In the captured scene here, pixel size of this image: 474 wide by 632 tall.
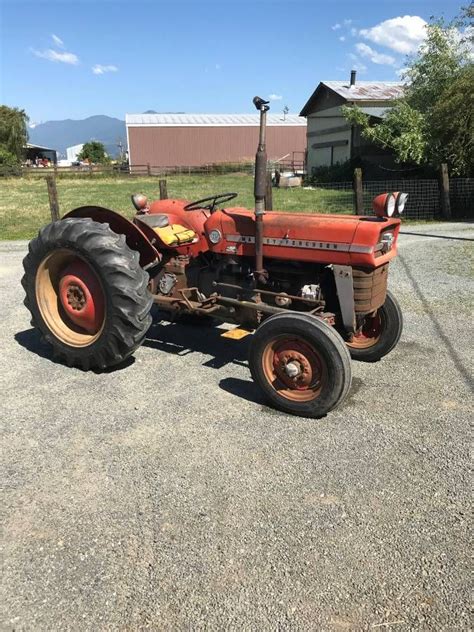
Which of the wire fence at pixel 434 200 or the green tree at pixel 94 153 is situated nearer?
the wire fence at pixel 434 200

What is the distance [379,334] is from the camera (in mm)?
4527

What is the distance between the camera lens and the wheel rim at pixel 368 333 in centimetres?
452

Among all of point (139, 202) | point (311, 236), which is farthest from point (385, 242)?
point (139, 202)

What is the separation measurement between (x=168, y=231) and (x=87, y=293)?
0.86m

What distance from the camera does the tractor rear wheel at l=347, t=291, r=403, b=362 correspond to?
4.39 metres

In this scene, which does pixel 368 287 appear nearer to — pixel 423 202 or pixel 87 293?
pixel 87 293

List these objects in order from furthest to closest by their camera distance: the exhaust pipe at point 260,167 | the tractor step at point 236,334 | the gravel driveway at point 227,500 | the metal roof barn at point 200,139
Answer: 1. the metal roof barn at point 200,139
2. the tractor step at point 236,334
3. the exhaust pipe at point 260,167
4. the gravel driveway at point 227,500

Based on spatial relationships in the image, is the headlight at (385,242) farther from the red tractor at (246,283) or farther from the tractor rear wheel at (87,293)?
the tractor rear wheel at (87,293)

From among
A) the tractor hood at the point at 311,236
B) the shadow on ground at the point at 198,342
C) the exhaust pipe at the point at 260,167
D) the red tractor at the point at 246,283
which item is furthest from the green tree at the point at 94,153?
the exhaust pipe at the point at 260,167

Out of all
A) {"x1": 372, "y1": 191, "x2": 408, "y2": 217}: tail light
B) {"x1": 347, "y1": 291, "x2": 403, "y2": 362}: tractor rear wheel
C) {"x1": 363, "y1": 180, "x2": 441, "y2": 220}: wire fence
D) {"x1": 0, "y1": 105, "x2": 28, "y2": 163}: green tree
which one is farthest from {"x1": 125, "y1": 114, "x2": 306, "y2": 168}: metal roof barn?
{"x1": 372, "y1": 191, "x2": 408, "y2": 217}: tail light

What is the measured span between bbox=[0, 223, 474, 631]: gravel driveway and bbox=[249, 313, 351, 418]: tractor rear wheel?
144mm

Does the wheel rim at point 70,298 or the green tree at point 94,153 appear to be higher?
the green tree at point 94,153

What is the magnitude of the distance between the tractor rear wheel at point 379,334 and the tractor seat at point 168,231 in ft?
5.55

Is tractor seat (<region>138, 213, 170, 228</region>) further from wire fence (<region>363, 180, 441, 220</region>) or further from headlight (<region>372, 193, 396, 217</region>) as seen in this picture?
wire fence (<region>363, 180, 441, 220</region>)
